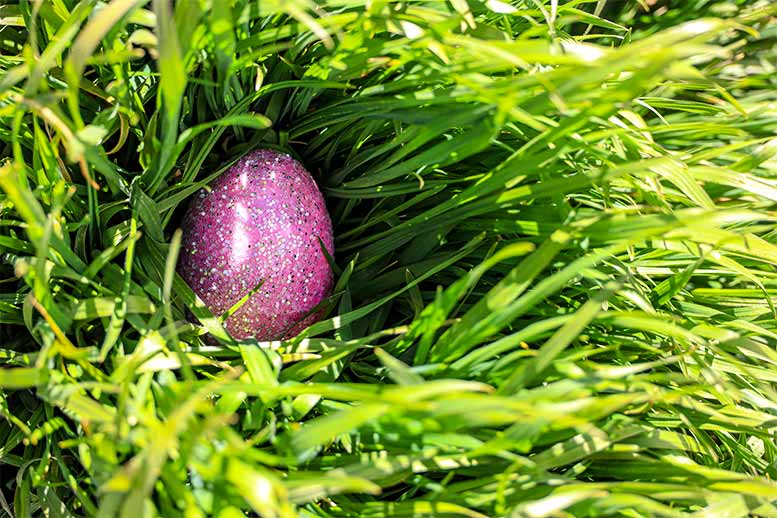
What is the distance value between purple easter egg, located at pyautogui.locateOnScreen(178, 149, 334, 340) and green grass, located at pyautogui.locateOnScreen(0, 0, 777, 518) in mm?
18

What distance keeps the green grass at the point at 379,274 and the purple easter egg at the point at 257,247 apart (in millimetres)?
18

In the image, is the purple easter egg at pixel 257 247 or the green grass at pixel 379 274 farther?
the purple easter egg at pixel 257 247

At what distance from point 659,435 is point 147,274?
0.34 meters

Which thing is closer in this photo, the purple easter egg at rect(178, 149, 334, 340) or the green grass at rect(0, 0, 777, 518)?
the green grass at rect(0, 0, 777, 518)

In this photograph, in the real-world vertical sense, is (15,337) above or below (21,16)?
below

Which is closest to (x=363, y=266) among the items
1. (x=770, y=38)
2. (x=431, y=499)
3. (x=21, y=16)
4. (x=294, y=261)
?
(x=294, y=261)

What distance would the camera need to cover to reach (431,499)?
1.31ft

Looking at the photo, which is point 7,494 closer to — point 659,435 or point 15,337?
point 15,337

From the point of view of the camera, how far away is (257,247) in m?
0.44

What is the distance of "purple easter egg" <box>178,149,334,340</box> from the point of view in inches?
17.5

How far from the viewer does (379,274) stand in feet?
1.72

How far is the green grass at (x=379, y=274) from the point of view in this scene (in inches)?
13.5

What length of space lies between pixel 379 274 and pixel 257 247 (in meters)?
0.11

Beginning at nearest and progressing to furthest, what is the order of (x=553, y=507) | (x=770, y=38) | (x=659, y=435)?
(x=553, y=507) → (x=659, y=435) → (x=770, y=38)
